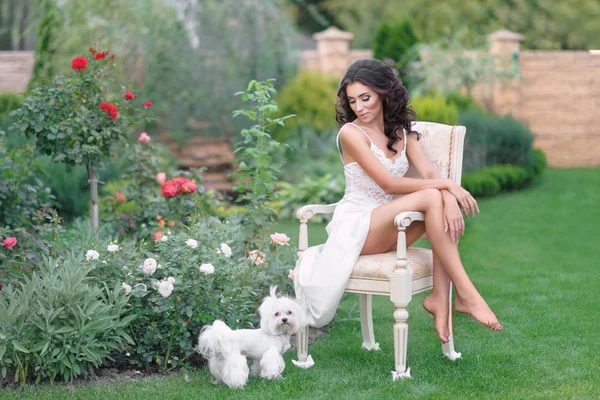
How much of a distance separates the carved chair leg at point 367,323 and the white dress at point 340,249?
402 mm

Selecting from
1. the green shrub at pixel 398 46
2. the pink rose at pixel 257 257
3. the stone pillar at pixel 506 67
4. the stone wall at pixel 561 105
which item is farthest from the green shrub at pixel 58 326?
the stone wall at pixel 561 105

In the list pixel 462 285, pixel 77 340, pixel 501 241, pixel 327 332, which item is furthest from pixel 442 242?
pixel 501 241

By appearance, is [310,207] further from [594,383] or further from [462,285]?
[594,383]

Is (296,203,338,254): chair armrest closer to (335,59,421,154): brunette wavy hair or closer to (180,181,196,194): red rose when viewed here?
(335,59,421,154): brunette wavy hair

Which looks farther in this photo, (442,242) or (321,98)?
(321,98)

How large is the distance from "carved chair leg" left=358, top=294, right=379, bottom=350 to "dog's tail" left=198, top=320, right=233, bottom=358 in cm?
99

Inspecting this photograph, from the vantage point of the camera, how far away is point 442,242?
12.7 ft

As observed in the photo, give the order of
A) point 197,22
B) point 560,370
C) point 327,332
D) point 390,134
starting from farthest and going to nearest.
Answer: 1. point 197,22
2. point 327,332
3. point 390,134
4. point 560,370

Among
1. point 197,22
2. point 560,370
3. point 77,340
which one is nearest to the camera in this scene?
point 77,340

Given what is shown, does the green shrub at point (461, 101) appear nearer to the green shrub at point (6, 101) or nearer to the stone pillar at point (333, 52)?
the stone pillar at point (333, 52)

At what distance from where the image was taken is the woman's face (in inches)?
163

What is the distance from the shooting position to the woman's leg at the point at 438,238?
3.88 m

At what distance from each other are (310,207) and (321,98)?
305 inches

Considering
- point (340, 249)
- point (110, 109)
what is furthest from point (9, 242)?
point (340, 249)
